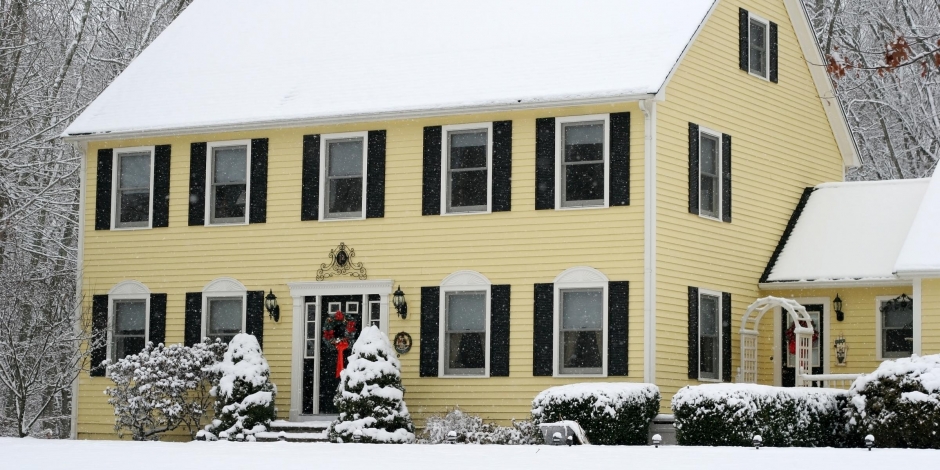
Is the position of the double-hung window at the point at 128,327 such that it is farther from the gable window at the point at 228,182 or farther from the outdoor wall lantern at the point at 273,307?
the outdoor wall lantern at the point at 273,307

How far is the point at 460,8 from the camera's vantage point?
88.0 ft

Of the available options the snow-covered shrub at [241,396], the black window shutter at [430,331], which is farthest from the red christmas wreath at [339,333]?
the black window shutter at [430,331]

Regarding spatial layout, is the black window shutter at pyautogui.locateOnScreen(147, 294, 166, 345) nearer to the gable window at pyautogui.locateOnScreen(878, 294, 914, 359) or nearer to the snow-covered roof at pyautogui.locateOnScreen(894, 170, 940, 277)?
the gable window at pyautogui.locateOnScreen(878, 294, 914, 359)

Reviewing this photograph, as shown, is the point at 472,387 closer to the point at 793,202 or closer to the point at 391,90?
the point at 391,90

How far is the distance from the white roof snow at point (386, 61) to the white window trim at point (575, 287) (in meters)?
2.63

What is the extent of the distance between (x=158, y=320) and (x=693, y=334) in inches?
364

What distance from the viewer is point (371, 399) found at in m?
22.5

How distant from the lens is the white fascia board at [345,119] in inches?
894

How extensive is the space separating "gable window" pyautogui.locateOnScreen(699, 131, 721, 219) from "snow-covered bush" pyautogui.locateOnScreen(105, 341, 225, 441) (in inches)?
329

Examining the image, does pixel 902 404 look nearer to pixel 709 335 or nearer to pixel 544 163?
pixel 709 335

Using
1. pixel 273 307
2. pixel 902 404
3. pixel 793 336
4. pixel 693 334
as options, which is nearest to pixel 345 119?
pixel 273 307

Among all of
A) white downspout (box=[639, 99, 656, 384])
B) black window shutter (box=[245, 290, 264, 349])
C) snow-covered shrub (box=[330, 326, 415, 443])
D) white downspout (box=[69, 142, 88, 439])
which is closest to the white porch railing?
white downspout (box=[639, 99, 656, 384])

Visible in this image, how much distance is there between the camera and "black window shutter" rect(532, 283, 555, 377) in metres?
23.1

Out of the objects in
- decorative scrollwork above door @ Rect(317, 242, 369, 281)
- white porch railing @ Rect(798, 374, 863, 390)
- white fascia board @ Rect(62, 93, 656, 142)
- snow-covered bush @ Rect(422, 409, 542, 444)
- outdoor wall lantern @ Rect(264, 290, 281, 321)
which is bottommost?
snow-covered bush @ Rect(422, 409, 542, 444)
